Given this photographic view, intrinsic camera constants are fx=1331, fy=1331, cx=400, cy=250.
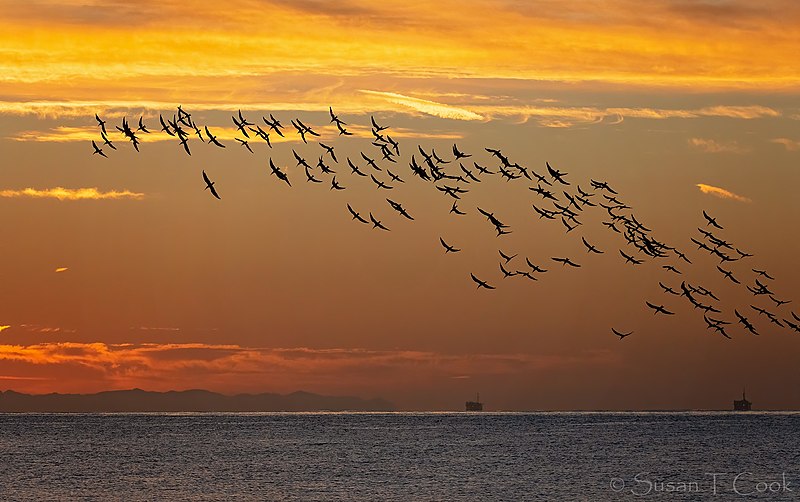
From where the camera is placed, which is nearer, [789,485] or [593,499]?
[593,499]

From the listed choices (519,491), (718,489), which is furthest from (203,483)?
(718,489)

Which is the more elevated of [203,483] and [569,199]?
[569,199]

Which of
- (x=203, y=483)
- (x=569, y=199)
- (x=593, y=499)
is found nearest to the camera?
(x=569, y=199)

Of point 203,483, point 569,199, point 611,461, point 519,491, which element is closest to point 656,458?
point 611,461

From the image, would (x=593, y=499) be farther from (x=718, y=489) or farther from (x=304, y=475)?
(x=304, y=475)

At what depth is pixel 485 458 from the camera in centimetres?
18650

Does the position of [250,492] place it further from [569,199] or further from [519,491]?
[569,199]

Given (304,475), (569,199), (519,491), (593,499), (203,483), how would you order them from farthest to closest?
(304,475), (203,483), (519,491), (593,499), (569,199)

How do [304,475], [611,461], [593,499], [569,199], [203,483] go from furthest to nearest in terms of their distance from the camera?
1. [611,461]
2. [304,475]
3. [203,483]
4. [593,499]
5. [569,199]

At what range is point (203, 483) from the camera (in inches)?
5581

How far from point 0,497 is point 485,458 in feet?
257

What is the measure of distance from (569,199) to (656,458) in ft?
403

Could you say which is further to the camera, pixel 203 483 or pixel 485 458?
pixel 485 458

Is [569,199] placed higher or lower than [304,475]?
higher
